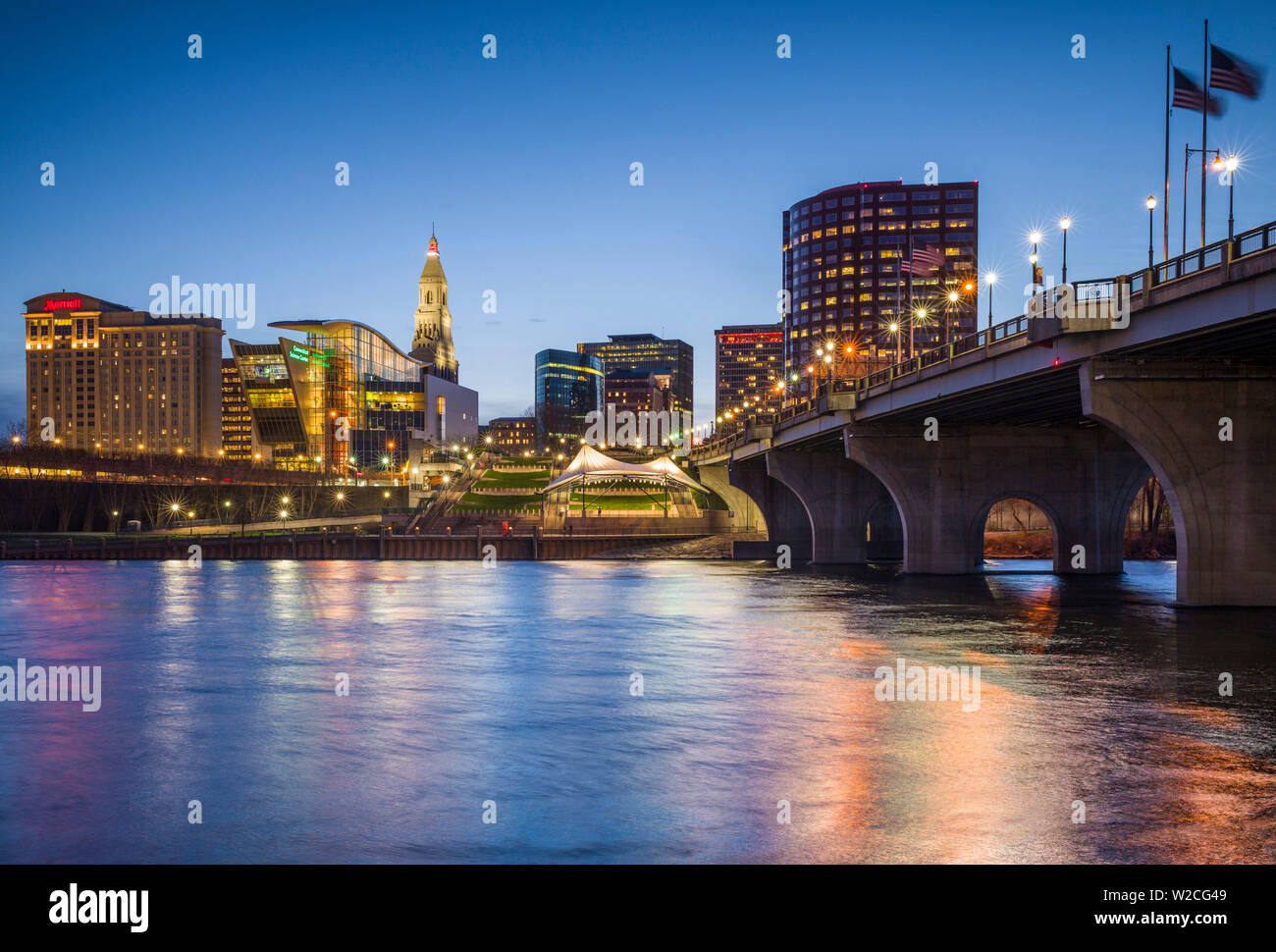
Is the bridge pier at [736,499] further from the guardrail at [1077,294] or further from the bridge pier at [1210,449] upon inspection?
the bridge pier at [1210,449]

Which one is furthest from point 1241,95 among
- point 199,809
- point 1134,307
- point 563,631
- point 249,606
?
point 249,606

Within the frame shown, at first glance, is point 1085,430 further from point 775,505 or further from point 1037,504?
point 775,505

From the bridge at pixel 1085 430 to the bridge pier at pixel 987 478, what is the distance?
0.28 feet

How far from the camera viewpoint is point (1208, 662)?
80.7ft

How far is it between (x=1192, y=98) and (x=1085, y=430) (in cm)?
2999

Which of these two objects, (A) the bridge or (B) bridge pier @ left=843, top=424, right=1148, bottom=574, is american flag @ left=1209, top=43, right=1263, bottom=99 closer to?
(A) the bridge

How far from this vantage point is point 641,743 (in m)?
16.3

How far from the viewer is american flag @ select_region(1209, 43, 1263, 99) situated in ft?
104

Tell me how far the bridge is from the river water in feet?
15.8

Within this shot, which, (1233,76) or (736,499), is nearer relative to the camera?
(1233,76)

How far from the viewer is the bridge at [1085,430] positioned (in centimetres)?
3225

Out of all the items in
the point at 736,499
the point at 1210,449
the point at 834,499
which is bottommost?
the point at 736,499

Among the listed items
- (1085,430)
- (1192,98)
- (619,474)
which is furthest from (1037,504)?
(619,474)

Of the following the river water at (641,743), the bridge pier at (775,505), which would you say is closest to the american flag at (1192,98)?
the river water at (641,743)
